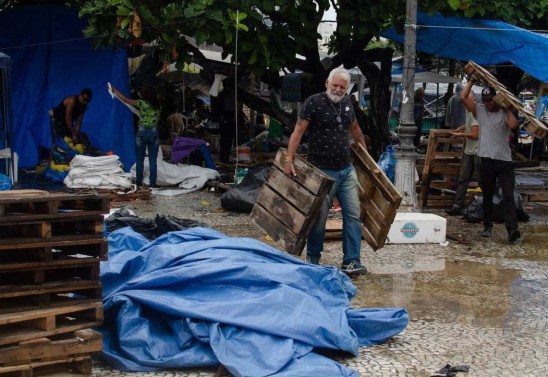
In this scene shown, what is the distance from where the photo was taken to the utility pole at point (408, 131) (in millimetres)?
9672

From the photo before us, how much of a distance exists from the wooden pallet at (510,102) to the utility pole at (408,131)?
1087 millimetres

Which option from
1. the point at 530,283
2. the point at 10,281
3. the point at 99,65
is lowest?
the point at 530,283

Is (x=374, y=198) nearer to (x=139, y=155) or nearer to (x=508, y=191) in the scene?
(x=508, y=191)

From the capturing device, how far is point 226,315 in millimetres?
4672

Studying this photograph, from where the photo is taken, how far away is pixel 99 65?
13719 millimetres

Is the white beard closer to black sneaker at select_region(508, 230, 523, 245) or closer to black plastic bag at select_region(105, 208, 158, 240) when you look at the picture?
black plastic bag at select_region(105, 208, 158, 240)

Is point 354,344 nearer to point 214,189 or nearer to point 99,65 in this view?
point 214,189

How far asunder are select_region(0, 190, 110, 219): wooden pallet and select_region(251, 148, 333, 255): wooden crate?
2.57 metres

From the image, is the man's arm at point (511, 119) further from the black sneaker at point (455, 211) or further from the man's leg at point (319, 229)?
the man's leg at point (319, 229)

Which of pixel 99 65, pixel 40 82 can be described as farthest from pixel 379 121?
pixel 40 82

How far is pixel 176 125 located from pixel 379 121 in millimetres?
5539

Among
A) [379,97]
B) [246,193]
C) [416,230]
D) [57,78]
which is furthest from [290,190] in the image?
[57,78]

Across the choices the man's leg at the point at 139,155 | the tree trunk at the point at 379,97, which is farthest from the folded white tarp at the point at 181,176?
the tree trunk at the point at 379,97

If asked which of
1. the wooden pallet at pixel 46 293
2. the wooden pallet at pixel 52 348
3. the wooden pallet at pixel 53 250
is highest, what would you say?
the wooden pallet at pixel 53 250
